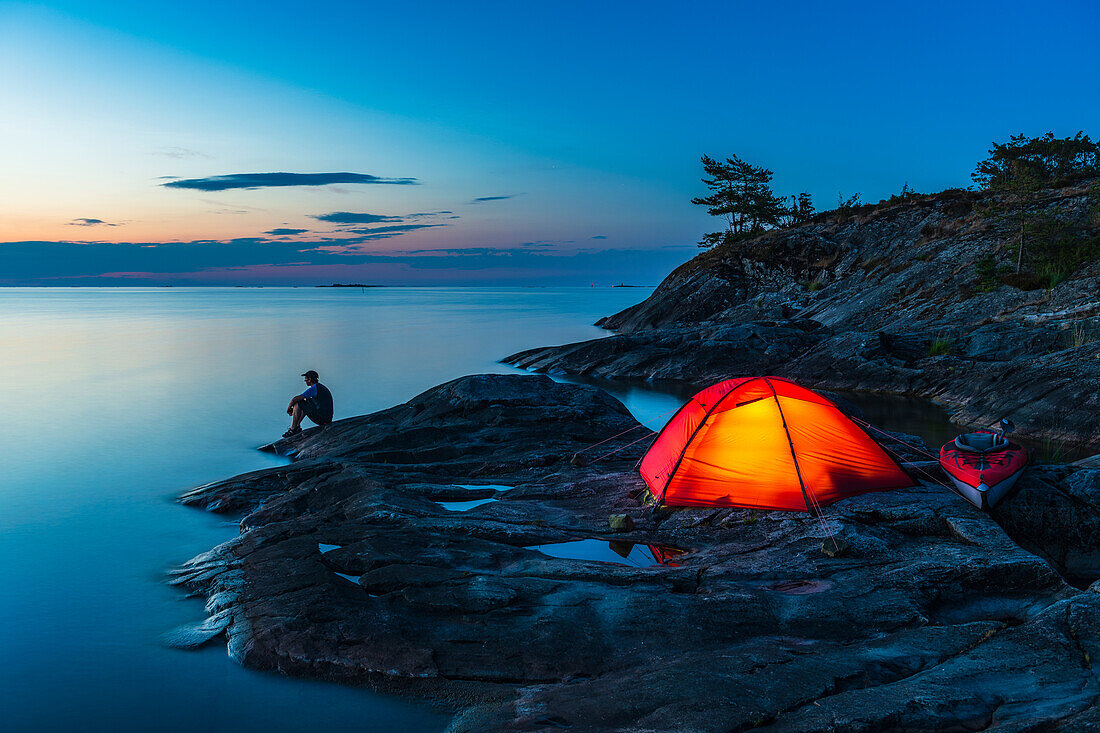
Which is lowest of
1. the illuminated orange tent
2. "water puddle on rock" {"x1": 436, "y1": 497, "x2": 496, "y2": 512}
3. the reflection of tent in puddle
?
"water puddle on rock" {"x1": 436, "y1": 497, "x2": 496, "y2": 512}

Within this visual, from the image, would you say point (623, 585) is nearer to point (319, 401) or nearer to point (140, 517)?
point (140, 517)

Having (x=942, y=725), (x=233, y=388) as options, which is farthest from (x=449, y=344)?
(x=942, y=725)

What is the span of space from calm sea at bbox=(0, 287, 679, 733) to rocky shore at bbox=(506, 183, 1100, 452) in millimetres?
6326

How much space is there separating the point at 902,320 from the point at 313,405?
28682 mm

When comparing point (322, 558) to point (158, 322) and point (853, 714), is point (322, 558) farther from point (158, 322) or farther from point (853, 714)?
point (158, 322)

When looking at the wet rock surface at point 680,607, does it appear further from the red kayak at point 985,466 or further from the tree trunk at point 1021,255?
the tree trunk at point 1021,255

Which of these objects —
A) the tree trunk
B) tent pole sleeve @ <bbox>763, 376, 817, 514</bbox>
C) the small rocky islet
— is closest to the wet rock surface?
the small rocky islet

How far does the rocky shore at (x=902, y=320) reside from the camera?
21.1m

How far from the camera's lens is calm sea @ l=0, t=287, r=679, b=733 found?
719cm

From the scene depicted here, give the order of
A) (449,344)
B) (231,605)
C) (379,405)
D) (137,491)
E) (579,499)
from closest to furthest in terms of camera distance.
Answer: (231,605), (579,499), (137,491), (379,405), (449,344)

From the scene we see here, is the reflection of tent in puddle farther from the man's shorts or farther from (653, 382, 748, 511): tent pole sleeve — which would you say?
the man's shorts

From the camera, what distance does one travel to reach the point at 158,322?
3374 inches

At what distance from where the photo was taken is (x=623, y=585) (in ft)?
27.1

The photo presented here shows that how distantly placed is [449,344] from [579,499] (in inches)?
1800
